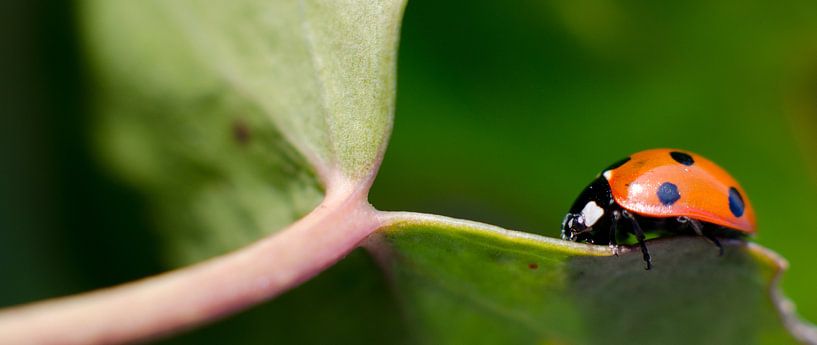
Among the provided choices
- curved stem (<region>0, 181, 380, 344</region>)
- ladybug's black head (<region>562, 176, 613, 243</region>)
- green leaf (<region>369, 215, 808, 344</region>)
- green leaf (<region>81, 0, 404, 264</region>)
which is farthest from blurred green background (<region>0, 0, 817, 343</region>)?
curved stem (<region>0, 181, 380, 344</region>)

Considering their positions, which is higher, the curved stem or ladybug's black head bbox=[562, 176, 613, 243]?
the curved stem

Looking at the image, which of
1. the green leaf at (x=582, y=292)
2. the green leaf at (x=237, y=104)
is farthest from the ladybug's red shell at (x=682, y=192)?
the green leaf at (x=237, y=104)

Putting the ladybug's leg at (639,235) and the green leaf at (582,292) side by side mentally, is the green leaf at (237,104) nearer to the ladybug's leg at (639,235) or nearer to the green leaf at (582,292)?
the green leaf at (582,292)

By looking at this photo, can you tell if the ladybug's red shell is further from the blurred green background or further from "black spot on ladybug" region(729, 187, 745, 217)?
the blurred green background

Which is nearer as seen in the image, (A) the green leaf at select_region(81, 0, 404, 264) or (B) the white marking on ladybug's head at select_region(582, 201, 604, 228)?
(A) the green leaf at select_region(81, 0, 404, 264)

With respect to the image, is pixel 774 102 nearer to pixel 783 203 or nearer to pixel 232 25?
pixel 783 203
